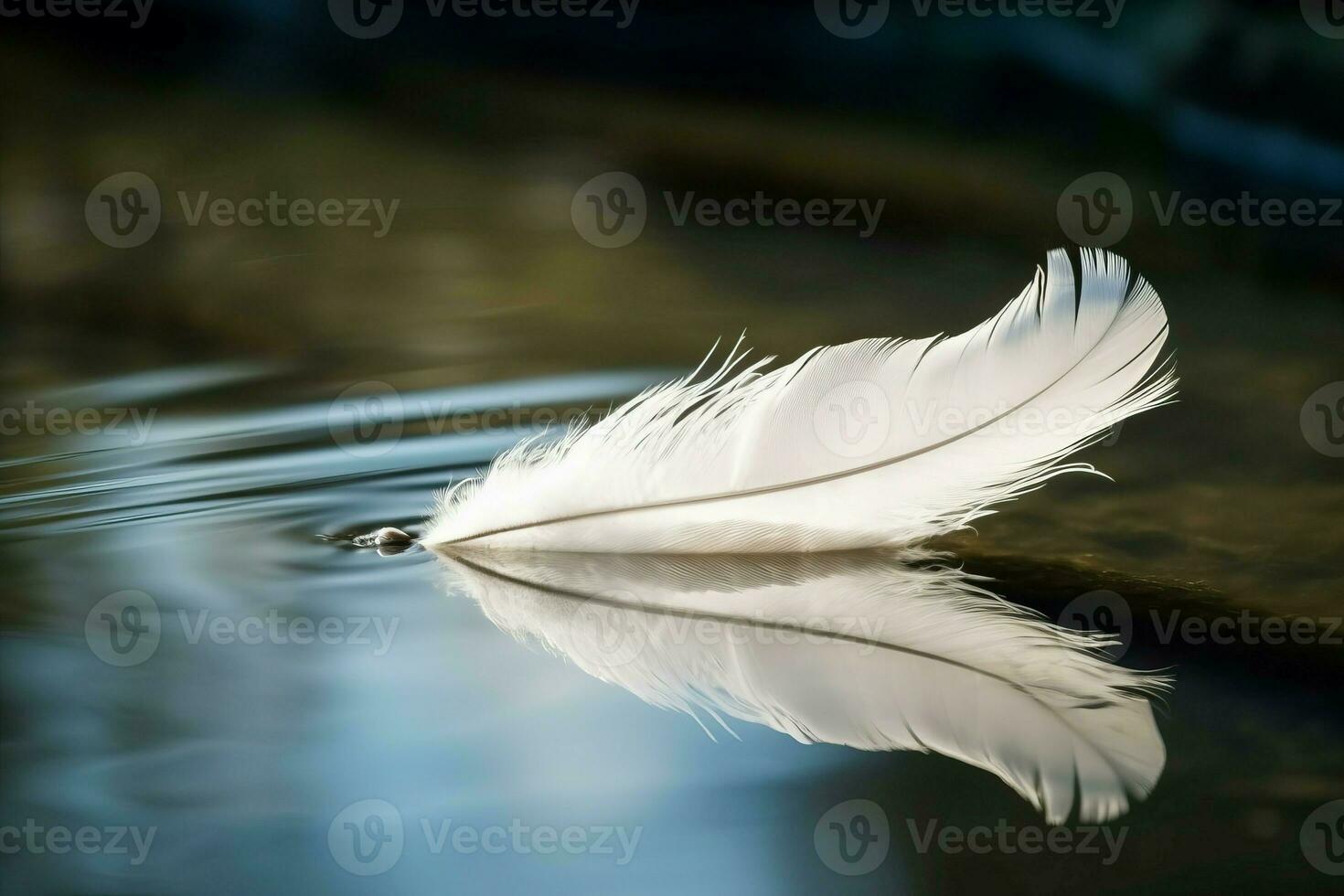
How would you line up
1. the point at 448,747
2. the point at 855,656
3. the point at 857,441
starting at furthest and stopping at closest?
the point at 857,441
the point at 855,656
the point at 448,747

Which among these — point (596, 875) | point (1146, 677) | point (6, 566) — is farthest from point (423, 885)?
point (6, 566)

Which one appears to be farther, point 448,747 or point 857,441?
point 857,441

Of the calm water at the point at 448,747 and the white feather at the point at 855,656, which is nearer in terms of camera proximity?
the calm water at the point at 448,747

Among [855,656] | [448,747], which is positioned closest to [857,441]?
[855,656]

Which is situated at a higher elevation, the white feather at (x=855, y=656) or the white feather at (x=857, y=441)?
the white feather at (x=857, y=441)

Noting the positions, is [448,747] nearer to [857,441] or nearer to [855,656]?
[855,656]

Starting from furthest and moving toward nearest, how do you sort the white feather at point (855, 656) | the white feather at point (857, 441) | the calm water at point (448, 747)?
1. the white feather at point (857, 441)
2. the white feather at point (855, 656)
3. the calm water at point (448, 747)
